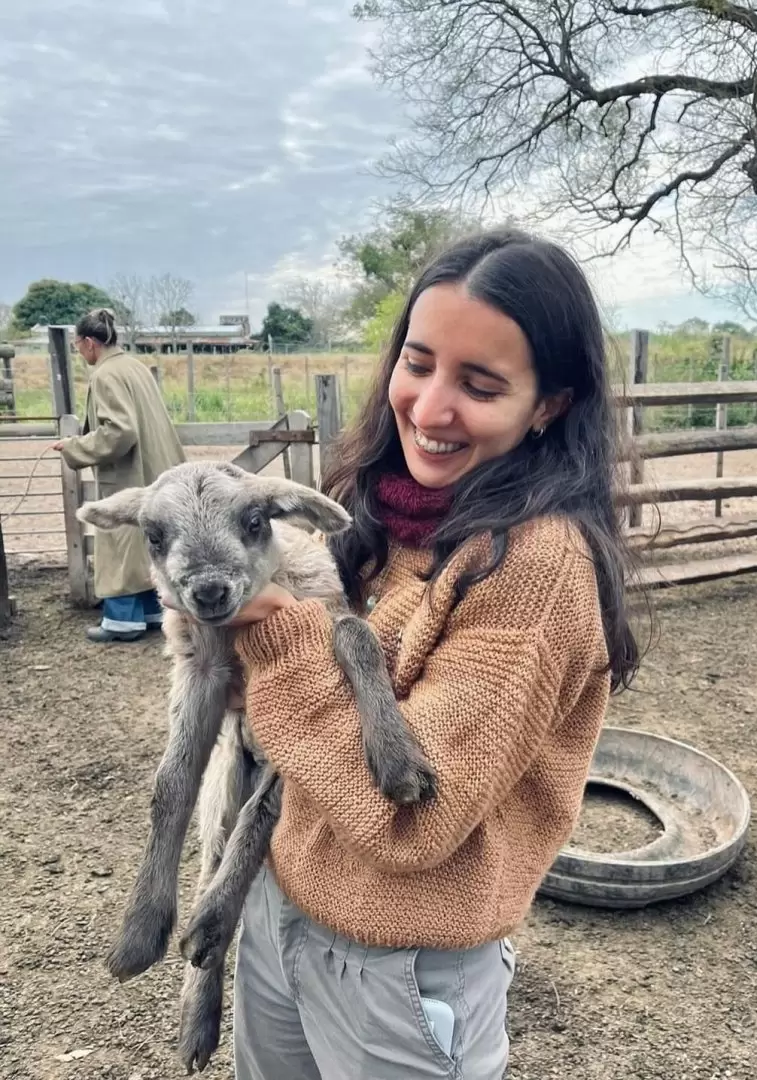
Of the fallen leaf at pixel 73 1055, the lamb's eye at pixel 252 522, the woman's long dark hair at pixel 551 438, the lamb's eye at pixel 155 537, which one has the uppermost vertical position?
the woman's long dark hair at pixel 551 438

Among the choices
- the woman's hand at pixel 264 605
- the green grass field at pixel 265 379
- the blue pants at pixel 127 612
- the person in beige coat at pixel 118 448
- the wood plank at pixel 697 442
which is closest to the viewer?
the woman's hand at pixel 264 605

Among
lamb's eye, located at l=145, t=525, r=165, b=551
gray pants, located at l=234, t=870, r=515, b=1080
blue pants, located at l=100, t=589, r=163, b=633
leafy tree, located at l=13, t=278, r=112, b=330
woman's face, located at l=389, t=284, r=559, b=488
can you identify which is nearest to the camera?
gray pants, located at l=234, t=870, r=515, b=1080

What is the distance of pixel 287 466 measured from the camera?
7.51 meters

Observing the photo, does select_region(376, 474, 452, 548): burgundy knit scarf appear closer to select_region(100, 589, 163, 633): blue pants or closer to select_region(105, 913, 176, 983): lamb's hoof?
select_region(105, 913, 176, 983): lamb's hoof

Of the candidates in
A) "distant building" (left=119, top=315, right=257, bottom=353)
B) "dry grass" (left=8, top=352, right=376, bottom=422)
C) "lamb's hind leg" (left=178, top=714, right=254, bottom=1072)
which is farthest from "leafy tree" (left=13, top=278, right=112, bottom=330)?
"lamb's hind leg" (left=178, top=714, right=254, bottom=1072)

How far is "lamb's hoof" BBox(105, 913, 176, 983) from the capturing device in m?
1.92


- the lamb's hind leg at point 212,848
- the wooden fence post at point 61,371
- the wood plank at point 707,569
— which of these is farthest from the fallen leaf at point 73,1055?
the wooden fence post at point 61,371

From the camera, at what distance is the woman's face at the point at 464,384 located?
1.59 metres

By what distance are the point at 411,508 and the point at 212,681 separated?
754 millimetres

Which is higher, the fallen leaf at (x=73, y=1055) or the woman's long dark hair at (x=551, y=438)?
the woman's long dark hair at (x=551, y=438)

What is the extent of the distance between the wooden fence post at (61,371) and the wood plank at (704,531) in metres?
5.74

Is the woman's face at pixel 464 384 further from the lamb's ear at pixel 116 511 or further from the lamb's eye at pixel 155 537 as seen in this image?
the lamb's ear at pixel 116 511

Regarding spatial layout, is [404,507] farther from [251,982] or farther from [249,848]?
[251,982]

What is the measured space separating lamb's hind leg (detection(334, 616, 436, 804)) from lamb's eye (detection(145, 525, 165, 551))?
0.72 metres
